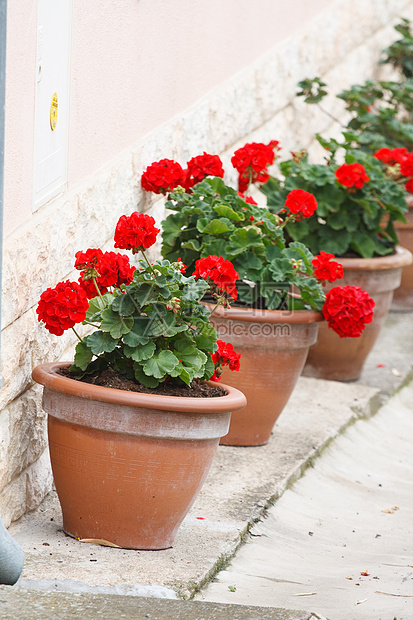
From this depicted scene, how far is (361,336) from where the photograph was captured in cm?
A: 454

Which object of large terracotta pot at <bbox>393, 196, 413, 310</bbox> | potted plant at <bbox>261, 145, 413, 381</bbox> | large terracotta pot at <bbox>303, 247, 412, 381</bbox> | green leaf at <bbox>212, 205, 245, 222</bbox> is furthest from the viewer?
large terracotta pot at <bbox>393, 196, 413, 310</bbox>

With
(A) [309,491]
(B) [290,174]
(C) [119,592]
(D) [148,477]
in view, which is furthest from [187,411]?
(B) [290,174]

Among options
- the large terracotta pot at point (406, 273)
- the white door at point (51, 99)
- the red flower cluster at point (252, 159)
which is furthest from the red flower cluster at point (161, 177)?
the large terracotta pot at point (406, 273)

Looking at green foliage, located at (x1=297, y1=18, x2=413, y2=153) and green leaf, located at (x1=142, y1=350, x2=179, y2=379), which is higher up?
green foliage, located at (x1=297, y1=18, x2=413, y2=153)

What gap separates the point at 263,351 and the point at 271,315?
0.51 feet

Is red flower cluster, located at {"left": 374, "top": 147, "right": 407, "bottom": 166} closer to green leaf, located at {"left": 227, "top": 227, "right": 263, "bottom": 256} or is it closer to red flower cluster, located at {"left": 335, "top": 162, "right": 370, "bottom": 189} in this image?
red flower cluster, located at {"left": 335, "top": 162, "right": 370, "bottom": 189}

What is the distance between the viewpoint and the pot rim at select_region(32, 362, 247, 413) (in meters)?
2.53

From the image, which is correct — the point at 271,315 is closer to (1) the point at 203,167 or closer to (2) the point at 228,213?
(2) the point at 228,213

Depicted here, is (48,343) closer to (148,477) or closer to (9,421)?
(9,421)

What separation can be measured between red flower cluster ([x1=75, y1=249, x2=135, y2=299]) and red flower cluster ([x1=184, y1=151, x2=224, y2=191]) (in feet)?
3.83

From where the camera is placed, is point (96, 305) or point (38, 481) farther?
point (38, 481)

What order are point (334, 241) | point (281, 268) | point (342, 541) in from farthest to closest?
1. point (334, 241)
2. point (281, 268)
3. point (342, 541)

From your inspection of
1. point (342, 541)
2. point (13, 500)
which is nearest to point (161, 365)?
point (13, 500)

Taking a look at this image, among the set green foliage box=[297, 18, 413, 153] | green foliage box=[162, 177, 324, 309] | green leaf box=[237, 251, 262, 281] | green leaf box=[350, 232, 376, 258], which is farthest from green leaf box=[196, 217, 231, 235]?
green foliage box=[297, 18, 413, 153]
